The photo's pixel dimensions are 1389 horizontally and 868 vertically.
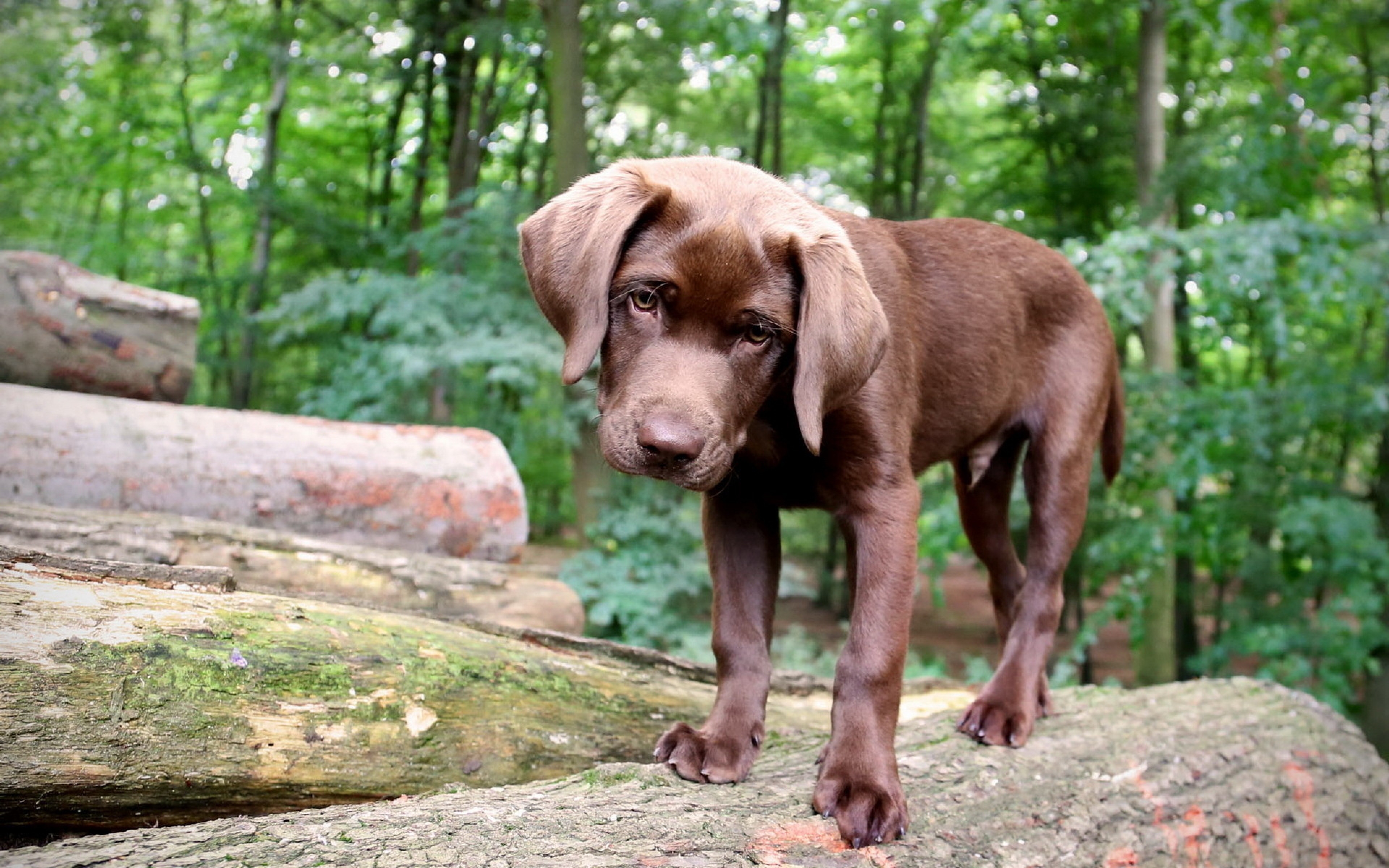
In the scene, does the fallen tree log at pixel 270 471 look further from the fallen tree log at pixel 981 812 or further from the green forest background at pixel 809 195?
the green forest background at pixel 809 195

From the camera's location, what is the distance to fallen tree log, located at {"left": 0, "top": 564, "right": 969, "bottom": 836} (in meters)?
2.33

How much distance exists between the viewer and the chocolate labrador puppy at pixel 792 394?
251 centimetres

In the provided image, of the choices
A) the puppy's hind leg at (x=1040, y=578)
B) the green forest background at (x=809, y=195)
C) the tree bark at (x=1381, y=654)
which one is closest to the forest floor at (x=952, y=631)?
the green forest background at (x=809, y=195)

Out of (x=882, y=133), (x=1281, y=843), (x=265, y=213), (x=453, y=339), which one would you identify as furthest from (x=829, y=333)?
(x=882, y=133)

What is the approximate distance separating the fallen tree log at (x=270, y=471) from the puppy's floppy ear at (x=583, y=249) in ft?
8.00

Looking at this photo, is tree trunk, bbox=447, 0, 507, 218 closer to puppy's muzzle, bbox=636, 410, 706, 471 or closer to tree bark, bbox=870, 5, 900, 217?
tree bark, bbox=870, 5, 900, 217

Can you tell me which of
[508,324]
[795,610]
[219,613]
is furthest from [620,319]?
[795,610]

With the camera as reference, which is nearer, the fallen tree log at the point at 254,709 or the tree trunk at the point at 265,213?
the fallen tree log at the point at 254,709

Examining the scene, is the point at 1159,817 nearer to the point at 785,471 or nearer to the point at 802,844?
the point at 802,844

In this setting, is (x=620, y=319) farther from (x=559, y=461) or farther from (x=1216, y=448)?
(x=559, y=461)

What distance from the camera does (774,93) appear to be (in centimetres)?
1249

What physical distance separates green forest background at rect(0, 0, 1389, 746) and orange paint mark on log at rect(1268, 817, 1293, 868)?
13.3 feet

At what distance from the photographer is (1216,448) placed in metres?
8.76

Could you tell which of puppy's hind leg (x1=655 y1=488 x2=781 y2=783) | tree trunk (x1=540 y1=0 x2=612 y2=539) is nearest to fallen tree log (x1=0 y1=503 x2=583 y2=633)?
puppy's hind leg (x1=655 y1=488 x2=781 y2=783)
